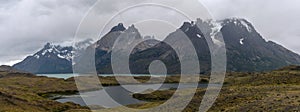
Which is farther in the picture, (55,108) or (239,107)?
(55,108)

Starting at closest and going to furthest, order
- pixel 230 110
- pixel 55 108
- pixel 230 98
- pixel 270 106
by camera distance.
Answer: pixel 270 106 < pixel 230 110 < pixel 230 98 < pixel 55 108

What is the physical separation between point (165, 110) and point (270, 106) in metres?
28.4

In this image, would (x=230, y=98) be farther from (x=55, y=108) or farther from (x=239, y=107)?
(x=55, y=108)

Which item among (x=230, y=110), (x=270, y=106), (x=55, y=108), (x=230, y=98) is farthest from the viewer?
(x=55, y=108)

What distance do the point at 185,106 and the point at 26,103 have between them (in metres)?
74.7

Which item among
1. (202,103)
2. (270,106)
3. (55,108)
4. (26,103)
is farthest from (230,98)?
(26,103)

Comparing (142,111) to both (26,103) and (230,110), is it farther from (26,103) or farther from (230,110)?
(26,103)

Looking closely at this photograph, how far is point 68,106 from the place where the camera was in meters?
135

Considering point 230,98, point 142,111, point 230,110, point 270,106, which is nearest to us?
point 270,106

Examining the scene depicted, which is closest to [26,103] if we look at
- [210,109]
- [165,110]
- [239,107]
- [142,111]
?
[142,111]

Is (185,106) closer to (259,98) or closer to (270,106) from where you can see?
(259,98)

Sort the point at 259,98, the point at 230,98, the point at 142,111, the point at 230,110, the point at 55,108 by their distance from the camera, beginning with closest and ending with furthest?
1. the point at 230,110
2. the point at 259,98
3. the point at 230,98
4. the point at 142,111
5. the point at 55,108

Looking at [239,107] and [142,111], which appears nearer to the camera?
[239,107]

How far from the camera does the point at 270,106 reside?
2480 inches
